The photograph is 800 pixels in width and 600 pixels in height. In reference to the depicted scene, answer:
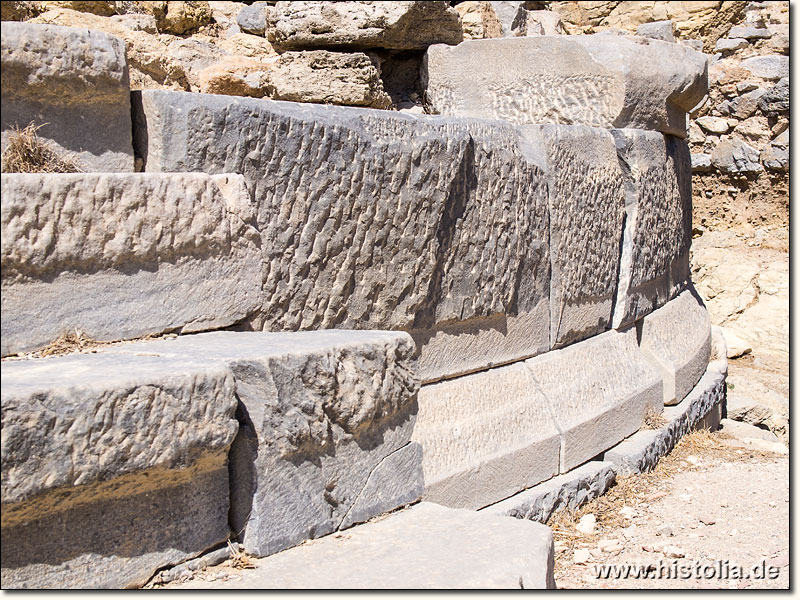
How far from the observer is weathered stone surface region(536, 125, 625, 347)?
3.65 m

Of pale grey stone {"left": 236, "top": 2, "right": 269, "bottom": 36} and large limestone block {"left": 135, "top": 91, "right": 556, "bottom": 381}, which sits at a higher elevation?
pale grey stone {"left": 236, "top": 2, "right": 269, "bottom": 36}

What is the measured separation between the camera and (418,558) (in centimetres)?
191

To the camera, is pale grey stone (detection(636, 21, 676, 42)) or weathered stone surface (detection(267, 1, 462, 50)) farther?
pale grey stone (detection(636, 21, 676, 42))

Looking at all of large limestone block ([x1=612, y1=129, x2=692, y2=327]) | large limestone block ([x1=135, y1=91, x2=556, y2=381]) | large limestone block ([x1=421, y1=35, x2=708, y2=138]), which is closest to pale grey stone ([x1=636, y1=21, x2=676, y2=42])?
large limestone block ([x1=612, y1=129, x2=692, y2=327])

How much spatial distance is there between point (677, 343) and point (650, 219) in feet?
2.68

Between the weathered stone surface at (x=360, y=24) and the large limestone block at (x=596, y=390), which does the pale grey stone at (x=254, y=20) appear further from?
the large limestone block at (x=596, y=390)

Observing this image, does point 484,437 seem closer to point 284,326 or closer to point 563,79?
point 284,326

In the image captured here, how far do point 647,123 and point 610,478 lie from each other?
6.46ft

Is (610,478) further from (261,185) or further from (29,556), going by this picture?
(29,556)

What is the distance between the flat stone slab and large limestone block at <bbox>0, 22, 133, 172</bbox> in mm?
1055

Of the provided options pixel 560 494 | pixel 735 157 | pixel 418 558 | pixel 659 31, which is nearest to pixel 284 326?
pixel 418 558

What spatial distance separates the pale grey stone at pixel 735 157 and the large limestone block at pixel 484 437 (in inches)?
228

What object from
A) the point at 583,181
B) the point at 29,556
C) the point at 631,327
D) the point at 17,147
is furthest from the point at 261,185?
the point at 631,327

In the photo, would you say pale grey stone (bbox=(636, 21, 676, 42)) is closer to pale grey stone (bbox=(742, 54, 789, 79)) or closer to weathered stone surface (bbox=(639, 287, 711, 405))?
pale grey stone (bbox=(742, 54, 789, 79))
